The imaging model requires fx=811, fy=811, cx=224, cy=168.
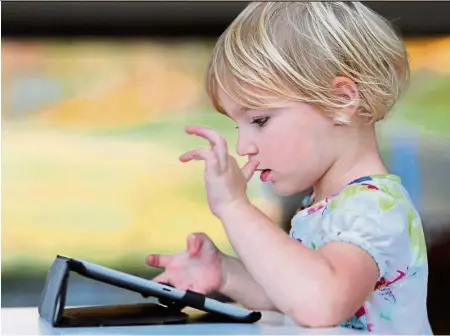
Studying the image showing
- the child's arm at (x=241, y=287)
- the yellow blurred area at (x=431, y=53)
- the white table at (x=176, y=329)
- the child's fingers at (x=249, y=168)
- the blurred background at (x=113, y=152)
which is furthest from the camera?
the blurred background at (x=113, y=152)

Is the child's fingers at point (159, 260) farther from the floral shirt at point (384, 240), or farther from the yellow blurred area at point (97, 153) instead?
the yellow blurred area at point (97, 153)

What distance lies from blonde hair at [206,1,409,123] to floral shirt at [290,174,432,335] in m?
0.09

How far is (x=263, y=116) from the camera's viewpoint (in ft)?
2.57

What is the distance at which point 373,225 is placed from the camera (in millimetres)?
687

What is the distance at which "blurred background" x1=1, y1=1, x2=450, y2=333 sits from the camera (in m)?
1.23

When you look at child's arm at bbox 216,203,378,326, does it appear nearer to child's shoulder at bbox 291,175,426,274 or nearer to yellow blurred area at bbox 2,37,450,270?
child's shoulder at bbox 291,175,426,274

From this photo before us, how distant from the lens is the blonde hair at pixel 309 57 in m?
0.77

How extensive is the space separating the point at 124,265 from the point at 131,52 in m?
0.36

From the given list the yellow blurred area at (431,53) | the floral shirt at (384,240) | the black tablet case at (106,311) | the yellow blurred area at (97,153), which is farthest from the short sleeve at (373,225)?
the yellow blurred area at (97,153)

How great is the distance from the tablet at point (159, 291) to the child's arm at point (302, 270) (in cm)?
4

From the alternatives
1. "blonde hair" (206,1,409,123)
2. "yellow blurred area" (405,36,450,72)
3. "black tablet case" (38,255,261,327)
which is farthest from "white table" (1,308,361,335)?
"yellow blurred area" (405,36,450,72)

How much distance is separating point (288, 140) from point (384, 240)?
14 centimetres

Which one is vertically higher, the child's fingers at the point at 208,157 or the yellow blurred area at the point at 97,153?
the child's fingers at the point at 208,157

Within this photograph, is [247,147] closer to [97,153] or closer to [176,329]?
[176,329]
